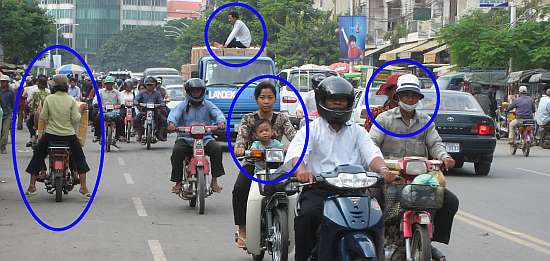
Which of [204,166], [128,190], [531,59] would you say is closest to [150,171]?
[128,190]

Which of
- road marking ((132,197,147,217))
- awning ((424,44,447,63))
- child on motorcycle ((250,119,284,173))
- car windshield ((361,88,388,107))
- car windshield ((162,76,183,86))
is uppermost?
awning ((424,44,447,63))

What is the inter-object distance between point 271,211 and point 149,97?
16.6 m

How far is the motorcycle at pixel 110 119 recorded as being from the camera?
2352cm

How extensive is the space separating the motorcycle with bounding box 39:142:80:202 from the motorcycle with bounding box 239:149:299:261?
5.52m

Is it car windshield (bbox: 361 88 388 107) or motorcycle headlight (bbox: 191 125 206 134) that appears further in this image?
car windshield (bbox: 361 88 388 107)

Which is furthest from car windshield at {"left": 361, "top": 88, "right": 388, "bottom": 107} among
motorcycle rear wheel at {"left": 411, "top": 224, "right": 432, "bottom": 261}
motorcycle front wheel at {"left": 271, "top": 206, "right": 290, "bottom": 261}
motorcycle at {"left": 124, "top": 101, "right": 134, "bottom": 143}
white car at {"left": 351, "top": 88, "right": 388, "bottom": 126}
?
motorcycle rear wheel at {"left": 411, "top": 224, "right": 432, "bottom": 261}

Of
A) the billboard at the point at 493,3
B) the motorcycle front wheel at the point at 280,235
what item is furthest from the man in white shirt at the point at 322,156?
the billboard at the point at 493,3

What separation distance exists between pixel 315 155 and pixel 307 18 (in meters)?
57.7

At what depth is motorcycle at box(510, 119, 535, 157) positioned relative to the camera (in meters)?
25.5

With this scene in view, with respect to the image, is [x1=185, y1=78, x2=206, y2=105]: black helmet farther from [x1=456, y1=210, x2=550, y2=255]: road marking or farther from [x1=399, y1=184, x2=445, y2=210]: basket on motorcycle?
[x1=399, y1=184, x2=445, y2=210]: basket on motorcycle

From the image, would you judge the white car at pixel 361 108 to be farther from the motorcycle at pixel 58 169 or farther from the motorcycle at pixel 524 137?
the motorcycle at pixel 58 169

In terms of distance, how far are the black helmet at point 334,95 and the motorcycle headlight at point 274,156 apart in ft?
4.64

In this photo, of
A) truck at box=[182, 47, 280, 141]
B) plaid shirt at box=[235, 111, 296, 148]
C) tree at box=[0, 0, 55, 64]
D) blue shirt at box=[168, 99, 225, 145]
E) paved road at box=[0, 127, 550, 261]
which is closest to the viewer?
plaid shirt at box=[235, 111, 296, 148]

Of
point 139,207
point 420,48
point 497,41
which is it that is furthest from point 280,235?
point 420,48
